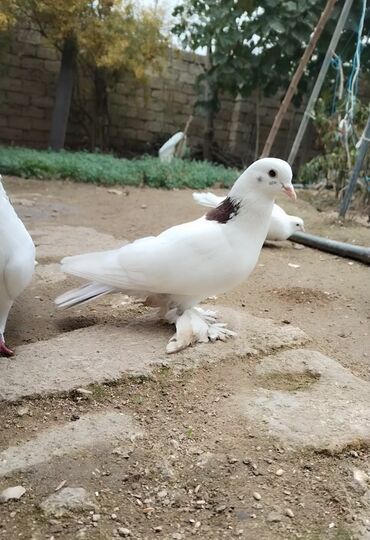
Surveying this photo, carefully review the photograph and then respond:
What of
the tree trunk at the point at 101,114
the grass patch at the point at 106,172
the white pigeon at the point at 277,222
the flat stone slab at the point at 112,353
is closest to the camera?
the flat stone slab at the point at 112,353

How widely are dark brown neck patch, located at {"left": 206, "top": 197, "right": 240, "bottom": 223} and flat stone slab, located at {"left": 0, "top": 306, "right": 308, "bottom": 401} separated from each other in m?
0.44

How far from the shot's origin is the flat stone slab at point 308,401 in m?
1.50

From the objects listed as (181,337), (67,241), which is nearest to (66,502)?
(181,337)

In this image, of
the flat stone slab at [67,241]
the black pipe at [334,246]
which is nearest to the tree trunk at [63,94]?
the flat stone slab at [67,241]

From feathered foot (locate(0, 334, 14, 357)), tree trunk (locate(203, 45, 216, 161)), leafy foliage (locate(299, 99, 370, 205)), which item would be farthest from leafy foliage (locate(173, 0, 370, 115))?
feathered foot (locate(0, 334, 14, 357))

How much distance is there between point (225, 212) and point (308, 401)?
29.2 inches

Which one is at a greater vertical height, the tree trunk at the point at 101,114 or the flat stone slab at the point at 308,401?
the tree trunk at the point at 101,114

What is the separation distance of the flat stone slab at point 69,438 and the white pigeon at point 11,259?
476mm

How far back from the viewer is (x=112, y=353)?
1.84 meters

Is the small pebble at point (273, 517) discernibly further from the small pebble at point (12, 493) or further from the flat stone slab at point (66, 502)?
the small pebble at point (12, 493)

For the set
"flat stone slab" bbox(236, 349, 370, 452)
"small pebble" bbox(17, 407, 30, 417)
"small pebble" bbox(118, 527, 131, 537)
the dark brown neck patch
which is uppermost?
the dark brown neck patch

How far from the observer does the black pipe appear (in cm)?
341

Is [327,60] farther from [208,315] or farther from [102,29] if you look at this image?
[102,29]

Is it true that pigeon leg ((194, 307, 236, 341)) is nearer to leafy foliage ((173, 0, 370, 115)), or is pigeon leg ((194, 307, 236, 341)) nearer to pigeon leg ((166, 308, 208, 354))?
pigeon leg ((166, 308, 208, 354))
